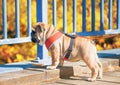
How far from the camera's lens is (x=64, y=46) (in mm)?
5949

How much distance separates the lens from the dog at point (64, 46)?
229 inches

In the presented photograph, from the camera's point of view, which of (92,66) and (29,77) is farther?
(92,66)

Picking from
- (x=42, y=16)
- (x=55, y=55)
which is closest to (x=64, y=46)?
(x=55, y=55)

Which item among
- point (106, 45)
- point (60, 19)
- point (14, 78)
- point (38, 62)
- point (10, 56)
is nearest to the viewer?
point (14, 78)

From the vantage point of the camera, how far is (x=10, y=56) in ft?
24.7

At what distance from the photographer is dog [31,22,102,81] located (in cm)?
583

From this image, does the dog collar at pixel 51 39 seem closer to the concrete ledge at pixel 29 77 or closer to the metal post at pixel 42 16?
the concrete ledge at pixel 29 77

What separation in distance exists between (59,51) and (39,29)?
43cm

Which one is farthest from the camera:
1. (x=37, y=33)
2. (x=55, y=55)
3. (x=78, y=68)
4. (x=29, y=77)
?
(x=78, y=68)

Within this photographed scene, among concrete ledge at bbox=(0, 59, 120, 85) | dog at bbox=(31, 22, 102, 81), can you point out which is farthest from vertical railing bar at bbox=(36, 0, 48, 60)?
dog at bbox=(31, 22, 102, 81)

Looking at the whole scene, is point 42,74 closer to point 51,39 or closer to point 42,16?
point 51,39

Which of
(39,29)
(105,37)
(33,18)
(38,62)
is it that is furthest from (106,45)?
(39,29)

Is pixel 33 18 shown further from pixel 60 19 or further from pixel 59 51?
pixel 59 51

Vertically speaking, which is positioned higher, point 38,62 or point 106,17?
point 106,17
